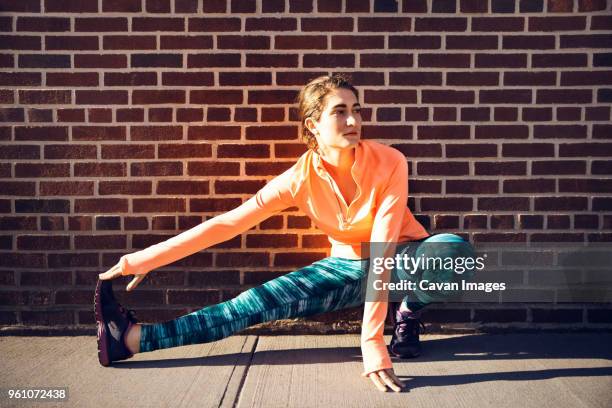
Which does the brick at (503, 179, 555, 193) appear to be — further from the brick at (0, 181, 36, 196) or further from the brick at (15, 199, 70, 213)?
→ the brick at (0, 181, 36, 196)

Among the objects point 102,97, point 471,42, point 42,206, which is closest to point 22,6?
point 102,97

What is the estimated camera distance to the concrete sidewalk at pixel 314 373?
7.78ft

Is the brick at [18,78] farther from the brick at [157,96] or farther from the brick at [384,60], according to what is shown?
the brick at [384,60]

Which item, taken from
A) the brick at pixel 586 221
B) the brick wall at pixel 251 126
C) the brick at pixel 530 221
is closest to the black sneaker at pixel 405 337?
the brick wall at pixel 251 126

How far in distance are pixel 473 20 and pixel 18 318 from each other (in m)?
3.04

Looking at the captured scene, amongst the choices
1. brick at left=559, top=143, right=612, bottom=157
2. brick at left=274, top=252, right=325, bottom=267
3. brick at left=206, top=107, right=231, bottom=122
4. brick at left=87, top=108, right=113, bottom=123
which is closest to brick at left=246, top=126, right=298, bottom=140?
brick at left=206, top=107, right=231, bottom=122

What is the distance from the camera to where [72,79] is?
10.4 feet

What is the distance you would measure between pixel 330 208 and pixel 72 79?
161cm

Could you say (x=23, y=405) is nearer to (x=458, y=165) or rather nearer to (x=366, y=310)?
(x=366, y=310)

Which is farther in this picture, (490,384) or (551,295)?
(551,295)

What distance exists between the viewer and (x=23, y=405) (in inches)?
91.3

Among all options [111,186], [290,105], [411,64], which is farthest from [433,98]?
[111,186]

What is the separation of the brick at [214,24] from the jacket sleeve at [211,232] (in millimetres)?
905

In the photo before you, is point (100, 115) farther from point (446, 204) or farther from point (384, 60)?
point (446, 204)
